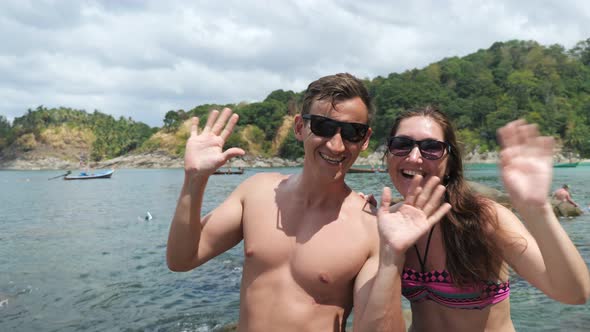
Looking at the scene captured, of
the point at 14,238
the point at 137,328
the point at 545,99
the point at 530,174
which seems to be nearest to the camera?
the point at 530,174

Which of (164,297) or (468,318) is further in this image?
(164,297)

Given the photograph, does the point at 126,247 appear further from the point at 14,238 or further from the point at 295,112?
the point at 295,112

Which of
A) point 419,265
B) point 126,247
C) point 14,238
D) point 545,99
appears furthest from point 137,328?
point 545,99

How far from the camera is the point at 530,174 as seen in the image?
2.01 m

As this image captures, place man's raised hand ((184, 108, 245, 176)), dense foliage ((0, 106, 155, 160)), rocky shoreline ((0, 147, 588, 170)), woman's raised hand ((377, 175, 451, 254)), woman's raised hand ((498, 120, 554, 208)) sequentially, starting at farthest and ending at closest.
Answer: dense foliage ((0, 106, 155, 160)) < rocky shoreline ((0, 147, 588, 170)) < man's raised hand ((184, 108, 245, 176)) < woman's raised hand ((377, 175, 451, 254)) < woman's raised hand ((498, 120, 554, 208))

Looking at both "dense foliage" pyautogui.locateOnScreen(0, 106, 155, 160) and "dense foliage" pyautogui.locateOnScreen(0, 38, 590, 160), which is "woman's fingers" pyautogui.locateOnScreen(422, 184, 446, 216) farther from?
"dense foliage" pyautogui.locateOnScreen(0, 106, 155, 160)

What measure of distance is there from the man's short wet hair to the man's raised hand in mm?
533

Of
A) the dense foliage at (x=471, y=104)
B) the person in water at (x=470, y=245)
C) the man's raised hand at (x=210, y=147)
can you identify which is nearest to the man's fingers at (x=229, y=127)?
the man's raised hand at (x=210, y=147)

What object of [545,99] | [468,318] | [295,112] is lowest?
[468,318]

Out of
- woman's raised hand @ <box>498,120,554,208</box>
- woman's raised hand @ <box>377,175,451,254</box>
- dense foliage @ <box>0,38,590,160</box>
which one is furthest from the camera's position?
dense foliage @ <box>0,38,590,160</box>

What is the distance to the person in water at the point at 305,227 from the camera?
2.66 metres

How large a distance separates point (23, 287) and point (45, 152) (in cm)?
14336

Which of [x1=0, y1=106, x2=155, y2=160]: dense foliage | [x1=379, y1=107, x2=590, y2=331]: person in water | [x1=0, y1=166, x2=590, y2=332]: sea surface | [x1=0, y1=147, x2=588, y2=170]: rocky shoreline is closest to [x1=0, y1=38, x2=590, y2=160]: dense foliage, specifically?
[x1=0, y1=106, x2=155, y2=160]: dense foliage

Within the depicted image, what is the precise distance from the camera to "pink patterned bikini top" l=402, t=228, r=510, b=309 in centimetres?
263
